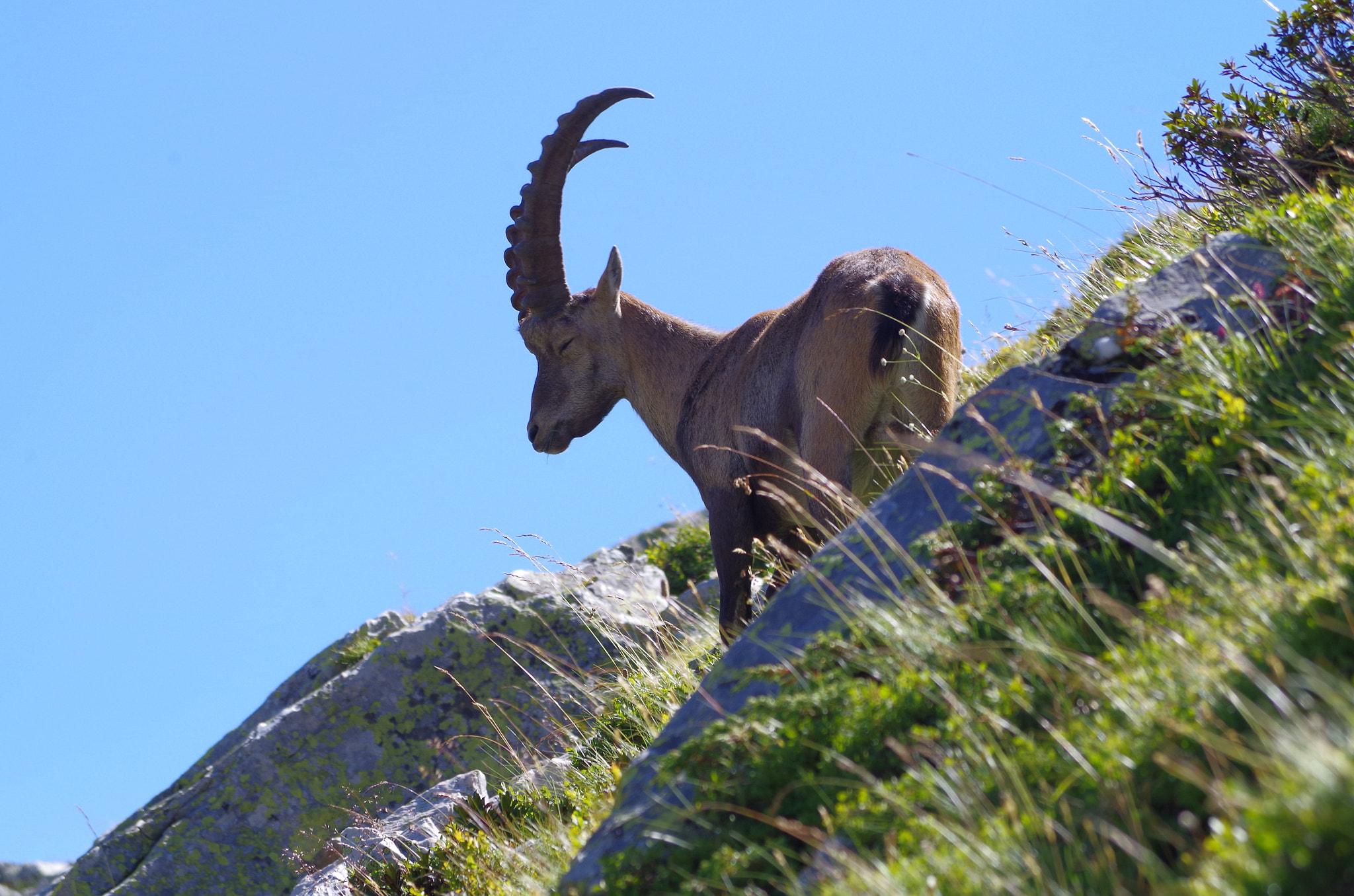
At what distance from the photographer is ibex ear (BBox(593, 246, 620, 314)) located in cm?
873

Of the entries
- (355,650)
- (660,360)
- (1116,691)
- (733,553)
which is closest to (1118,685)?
(1116,691)

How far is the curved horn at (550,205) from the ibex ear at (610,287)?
358 millimetres

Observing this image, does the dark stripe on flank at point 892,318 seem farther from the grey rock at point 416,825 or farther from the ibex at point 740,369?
the grey rock at point 416,825

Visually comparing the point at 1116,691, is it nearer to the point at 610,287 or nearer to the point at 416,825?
the point at 416,825

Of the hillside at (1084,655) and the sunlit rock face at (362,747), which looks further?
the sunlit rock face at (362,747)

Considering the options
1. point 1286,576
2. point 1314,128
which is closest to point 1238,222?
point 1314,128

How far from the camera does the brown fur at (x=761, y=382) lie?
20.3ft

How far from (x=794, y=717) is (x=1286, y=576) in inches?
55.8

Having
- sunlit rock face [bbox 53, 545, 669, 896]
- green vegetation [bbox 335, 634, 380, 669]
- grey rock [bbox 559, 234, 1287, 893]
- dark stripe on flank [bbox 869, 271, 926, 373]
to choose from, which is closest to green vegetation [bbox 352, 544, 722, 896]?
grey rock [bbox 559, 234, 1287, 893]

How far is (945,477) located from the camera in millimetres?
4020

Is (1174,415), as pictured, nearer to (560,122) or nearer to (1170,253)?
(1170,253)

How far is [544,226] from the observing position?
29.0 ft

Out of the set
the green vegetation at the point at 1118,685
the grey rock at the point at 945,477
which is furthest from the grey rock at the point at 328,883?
the grey rock at the point at 945,477

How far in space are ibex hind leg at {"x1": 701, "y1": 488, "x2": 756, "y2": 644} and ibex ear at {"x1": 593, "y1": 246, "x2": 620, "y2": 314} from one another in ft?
7.42
